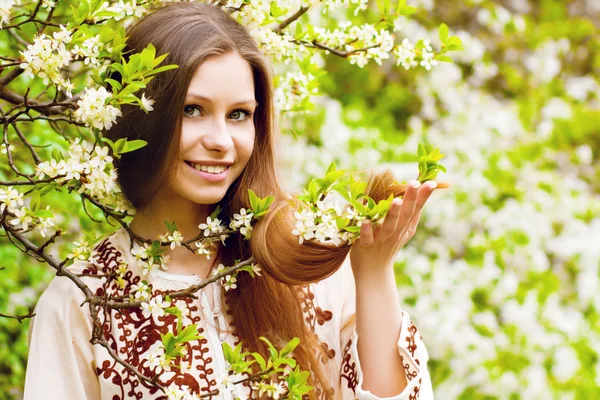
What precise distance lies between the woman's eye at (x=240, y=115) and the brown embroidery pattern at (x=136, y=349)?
34 cm

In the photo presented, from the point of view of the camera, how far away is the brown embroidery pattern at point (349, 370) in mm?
1590

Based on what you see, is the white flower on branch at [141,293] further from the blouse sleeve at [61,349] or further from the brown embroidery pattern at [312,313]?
the brown embroidery pattern at [312,313]

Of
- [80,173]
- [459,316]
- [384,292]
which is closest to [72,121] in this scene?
[80,173]

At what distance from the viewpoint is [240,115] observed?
152 cm

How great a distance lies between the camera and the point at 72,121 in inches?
51.5

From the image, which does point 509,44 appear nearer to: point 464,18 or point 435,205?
point 464,18

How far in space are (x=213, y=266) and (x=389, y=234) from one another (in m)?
0.42

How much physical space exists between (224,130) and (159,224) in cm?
27

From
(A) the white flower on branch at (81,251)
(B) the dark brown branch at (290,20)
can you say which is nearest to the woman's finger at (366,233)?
(A) the white flower on branch at (81,251)

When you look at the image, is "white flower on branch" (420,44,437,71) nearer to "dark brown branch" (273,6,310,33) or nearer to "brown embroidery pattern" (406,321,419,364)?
"dark brown branch" (273,6,310,33)

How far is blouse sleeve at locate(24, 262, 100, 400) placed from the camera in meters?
1.44

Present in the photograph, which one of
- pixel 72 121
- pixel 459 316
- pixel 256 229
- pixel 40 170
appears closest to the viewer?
pixel 40 170

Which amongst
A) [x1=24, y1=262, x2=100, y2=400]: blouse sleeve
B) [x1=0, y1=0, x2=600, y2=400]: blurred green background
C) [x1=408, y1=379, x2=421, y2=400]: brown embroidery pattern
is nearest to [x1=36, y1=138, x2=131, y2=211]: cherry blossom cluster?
[x1=24, y1=262, x2=100, y2=400]: blouse sleeve

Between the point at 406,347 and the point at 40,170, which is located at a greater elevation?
the point at 40,170
